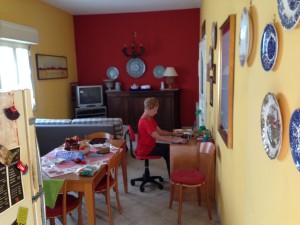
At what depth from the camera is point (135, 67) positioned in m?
6.48

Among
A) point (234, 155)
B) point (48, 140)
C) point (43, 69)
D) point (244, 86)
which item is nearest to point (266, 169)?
point (244, 86)

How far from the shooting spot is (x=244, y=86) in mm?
1579

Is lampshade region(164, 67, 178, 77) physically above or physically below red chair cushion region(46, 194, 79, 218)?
above

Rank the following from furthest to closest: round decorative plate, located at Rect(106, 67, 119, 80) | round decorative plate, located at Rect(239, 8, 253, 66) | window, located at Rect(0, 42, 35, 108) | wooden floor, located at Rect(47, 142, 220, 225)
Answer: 1. round decorative plate, located at Rect(106, 67, 119, 80)
2. window, located at Rect(0, 42, 35, 108)
3. wooden floor, located at Rect(47, 142, 220, 225)
4. round decorative plate, located at Rect(239, 8, 253, 66)

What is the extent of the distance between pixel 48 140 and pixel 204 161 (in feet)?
7.40

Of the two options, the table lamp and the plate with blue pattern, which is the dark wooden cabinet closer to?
the table lamp

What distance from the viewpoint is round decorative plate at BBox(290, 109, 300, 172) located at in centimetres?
81

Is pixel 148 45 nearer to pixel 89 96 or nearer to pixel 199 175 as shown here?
pixel 89 96

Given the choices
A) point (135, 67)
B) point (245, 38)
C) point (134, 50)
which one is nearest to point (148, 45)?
point (134, 50)

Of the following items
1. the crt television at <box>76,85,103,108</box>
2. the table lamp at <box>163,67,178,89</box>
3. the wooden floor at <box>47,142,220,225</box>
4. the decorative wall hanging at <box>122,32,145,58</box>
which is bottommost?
the wooden floor at <box>47,142,220,225</box>

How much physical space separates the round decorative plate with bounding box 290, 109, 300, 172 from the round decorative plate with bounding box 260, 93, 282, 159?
0.10 m

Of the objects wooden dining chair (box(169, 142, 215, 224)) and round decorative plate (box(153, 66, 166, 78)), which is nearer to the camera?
wooden dining chair (box(169, 142, 215, 224))

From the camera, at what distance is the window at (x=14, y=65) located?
13.6 ft

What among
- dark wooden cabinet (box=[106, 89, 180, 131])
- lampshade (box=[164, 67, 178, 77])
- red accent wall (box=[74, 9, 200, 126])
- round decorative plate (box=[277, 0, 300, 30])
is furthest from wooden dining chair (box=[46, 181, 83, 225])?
red accent wall (box=[74, 9, 200, 126])
